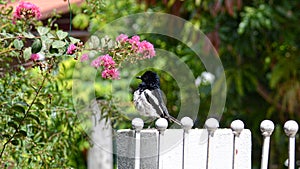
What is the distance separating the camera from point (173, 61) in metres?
4.57

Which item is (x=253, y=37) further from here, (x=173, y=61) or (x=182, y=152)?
(x=182, y=152)

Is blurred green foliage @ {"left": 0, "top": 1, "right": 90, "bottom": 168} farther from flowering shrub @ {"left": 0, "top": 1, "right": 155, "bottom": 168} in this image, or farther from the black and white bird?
the black and white bird

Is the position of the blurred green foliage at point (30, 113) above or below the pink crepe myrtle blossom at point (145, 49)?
below

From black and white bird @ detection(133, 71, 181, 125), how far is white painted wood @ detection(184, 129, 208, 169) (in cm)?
14

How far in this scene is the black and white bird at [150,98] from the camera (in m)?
1.89

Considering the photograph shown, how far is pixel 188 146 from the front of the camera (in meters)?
2.02

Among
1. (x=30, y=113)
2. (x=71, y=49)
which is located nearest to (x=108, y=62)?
(x=71, y=49)

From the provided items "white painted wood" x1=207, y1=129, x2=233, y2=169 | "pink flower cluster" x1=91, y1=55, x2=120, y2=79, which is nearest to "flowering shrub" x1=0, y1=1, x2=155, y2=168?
"pink flower cluster" x1=91, y1=55, x2=120, y2=79

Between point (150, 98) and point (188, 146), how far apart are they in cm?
23

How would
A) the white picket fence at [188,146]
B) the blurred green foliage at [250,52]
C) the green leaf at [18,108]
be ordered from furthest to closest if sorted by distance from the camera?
the blurred green foliage at [250,52], the green leaf at [18,108], the white picket fence at [188,146]

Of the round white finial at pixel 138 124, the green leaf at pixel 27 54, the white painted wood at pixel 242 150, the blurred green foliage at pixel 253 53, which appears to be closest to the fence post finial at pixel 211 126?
the white painted wood at pixel 242 150

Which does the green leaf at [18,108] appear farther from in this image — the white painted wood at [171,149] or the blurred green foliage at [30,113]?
the white painted wood at [171,149]

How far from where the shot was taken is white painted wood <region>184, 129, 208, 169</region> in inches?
79.4

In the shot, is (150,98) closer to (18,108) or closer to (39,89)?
(39,89)
